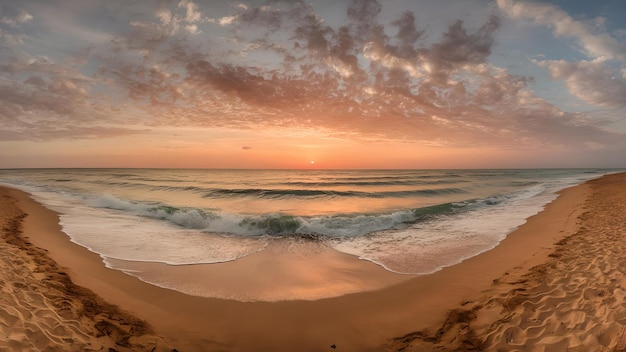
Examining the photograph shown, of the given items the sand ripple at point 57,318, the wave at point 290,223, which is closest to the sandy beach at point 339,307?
the sand ripple at point 57,318

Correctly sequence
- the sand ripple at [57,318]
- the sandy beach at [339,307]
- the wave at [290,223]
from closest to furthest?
1. the sand ripple at [57,318]
2. the sandy beach at [339,307]
3. the wave at [290,223]

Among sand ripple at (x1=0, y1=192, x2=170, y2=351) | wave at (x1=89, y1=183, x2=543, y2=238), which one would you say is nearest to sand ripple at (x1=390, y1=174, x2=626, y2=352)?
sand ripple at (x1=0, y1=192, x2=170, y2=351)

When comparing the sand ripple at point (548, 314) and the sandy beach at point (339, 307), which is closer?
the sand ripple at point (548, 314)

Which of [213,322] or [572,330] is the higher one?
[572,330]

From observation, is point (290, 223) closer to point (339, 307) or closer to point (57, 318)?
point (339, 307)

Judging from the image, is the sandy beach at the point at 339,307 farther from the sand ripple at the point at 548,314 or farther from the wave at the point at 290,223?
the wave at the point at 290,223

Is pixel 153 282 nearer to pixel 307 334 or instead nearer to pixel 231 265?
pixel 231 265

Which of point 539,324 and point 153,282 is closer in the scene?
point 539,324

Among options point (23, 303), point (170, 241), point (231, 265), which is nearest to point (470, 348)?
point (231, 265)

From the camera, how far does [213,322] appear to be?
5.80m

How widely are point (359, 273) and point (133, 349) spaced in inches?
222

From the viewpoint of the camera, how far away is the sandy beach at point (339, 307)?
4.85 meters

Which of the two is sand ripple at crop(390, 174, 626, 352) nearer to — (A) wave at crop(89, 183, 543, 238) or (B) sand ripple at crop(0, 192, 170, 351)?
(B) sand ripple at crop(0, 192, 170, 351)

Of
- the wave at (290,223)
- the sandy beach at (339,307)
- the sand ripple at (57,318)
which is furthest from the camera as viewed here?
the wave at (290,223)
